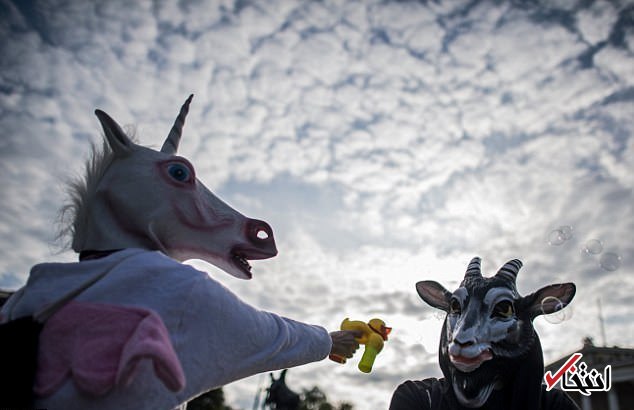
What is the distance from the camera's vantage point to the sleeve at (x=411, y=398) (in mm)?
4379

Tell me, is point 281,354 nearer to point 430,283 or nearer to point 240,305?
point 240,305

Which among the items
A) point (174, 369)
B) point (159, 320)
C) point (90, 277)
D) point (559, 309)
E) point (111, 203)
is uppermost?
point (559, 309)

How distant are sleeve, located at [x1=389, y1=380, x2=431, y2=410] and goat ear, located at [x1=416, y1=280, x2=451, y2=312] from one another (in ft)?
2.95

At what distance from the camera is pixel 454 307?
4.75 m

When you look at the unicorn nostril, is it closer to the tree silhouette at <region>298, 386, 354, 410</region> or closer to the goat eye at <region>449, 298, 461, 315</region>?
the goat eye at <region>449, 298, 461, 315</region>

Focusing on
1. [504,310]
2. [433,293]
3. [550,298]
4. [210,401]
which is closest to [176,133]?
[504,310]

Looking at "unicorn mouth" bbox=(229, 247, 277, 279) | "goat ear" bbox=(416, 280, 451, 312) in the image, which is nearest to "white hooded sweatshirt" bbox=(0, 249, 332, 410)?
"unicorn mouth" bbox=(229, 247, 277, 279)

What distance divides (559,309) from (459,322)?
2.93 feet

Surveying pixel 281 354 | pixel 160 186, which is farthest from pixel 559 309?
pixel 160 186

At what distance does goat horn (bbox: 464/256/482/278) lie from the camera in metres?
4.93

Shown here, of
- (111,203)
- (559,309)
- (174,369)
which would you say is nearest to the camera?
(174,369)

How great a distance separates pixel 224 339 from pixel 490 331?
2949 mm

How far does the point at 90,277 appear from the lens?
202cm

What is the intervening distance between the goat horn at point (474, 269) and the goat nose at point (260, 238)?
9.40 ft
